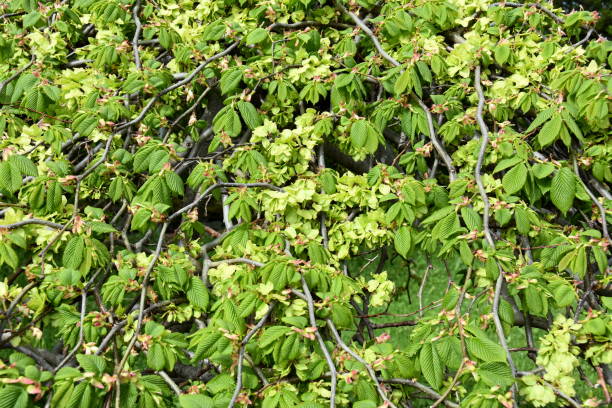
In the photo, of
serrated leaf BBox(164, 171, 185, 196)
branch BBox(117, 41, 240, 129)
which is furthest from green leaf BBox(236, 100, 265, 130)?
serrated leaf BBox(164, 171, 185, 196)

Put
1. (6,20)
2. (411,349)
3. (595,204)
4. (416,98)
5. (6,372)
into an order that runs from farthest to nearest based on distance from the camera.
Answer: (6,20) < (416,98) < (595,204) < (411,349) < (6,372)

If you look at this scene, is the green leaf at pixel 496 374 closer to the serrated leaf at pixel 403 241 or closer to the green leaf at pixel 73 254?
the serrated leaf at pixel 403 241

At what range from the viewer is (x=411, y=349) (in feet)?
5.58

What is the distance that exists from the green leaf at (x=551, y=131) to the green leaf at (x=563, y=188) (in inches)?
4.8

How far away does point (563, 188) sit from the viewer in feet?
6.53

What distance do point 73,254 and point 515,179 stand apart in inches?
60.3

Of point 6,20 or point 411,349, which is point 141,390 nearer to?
point 411,349

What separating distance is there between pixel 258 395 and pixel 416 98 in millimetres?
1359

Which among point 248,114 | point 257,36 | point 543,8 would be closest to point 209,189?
point 248,114

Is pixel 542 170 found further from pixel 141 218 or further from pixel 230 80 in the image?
pixel 141 218

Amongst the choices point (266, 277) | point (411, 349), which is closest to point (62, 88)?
point (266, 277)

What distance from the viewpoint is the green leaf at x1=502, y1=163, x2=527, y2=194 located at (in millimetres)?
1980

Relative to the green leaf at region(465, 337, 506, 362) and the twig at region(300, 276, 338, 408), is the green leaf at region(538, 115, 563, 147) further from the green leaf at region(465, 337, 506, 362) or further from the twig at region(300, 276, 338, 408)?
the twig at region(300, 276, 338, 408)

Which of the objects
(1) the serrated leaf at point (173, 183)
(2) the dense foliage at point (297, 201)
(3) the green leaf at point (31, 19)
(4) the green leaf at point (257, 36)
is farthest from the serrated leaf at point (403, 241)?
(3) the green leaf at point (31, 19)
